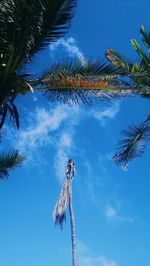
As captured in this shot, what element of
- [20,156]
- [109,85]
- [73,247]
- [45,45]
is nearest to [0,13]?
[45,45]

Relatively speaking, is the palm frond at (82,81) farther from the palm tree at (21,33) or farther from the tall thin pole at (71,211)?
the tall thin pole at (71,211)

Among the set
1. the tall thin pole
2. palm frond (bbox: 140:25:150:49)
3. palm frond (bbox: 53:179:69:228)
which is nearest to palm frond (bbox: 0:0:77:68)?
palm frond (bbox: 140:25:150:49)

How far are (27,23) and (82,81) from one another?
1.55 m

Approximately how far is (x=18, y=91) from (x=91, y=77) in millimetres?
1500

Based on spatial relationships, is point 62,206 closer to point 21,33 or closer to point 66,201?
point 66,201

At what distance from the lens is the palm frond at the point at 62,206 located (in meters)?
24.5

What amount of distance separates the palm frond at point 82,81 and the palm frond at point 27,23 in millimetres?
729

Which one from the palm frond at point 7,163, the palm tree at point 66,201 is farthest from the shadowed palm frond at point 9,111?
the palm tree at point 66,201

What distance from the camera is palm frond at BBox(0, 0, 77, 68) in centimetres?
878

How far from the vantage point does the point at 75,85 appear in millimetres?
9594

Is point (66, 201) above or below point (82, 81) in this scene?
above

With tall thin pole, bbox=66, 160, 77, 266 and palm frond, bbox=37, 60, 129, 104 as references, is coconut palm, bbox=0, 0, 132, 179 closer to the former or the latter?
palm frond, bbox=37, 60, 129, 104

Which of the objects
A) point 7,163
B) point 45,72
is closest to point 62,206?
point 7,163

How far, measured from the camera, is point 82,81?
961cm
